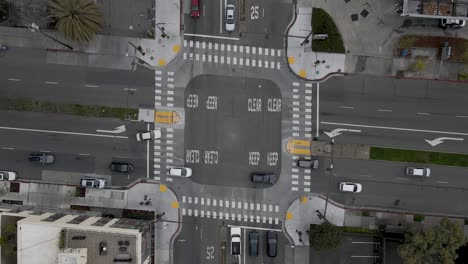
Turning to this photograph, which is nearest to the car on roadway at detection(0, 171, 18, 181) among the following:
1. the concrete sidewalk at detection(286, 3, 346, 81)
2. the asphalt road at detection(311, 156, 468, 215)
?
the concrete sidewalk at detection(286, 3, 346, 81)

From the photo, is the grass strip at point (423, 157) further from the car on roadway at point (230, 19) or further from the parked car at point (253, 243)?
the car on roadway at point (230, 19)

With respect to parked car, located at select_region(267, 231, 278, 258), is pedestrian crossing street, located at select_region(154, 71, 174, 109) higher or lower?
higher

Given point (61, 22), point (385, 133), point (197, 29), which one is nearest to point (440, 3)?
point (385, 133)

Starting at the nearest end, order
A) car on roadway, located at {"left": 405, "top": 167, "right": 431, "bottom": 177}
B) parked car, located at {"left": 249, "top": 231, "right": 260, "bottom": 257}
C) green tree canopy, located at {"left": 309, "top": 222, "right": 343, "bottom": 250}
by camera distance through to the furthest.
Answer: green tree canopy, located at {"left": 309, "top": 222, "right": 343, "bottom": 250} → car on roadway, located at {"left": 405, "top": 167, "right": 431, "bottom": 177} → parked car, located at {"left": 249, "top": 231, "right": 260, "bottom": 257}

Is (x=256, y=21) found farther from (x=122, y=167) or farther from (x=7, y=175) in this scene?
(x=7, y=175)

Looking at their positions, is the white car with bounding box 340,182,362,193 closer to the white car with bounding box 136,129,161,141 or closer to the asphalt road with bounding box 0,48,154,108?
the white car with bounding box 136,129,161,141

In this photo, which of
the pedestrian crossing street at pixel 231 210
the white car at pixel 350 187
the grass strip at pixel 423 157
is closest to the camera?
the white car at pixel 350 187

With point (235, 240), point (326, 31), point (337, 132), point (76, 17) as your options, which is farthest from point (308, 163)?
point (76, 17)

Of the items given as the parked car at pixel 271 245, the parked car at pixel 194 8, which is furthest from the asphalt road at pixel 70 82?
the parked car at pixel 271 245
